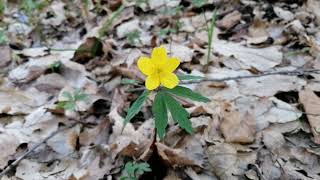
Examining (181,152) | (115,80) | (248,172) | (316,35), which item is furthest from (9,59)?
(316,35)

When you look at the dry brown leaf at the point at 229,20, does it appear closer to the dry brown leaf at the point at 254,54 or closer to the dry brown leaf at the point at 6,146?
the dry brown leaf at the point at 254,54

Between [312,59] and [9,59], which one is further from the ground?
[9,59]

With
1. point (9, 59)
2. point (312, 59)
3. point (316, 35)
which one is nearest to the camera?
point (312, 59)

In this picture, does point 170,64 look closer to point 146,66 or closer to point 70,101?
point 146,66

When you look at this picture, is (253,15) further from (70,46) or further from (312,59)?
(70,46)

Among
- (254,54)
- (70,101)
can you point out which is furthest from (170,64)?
(254,54)

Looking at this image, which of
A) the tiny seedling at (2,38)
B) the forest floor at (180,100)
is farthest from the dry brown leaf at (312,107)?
the tiny seedling at (2,38)
